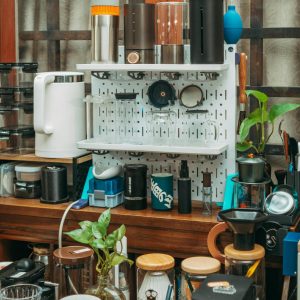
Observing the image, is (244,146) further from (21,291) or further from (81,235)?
(21,291)

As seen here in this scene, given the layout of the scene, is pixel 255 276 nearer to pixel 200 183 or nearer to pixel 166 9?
pixel 200 183

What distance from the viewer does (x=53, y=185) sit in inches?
116

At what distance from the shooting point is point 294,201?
2537 millimetres

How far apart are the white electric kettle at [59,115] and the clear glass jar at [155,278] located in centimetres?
96

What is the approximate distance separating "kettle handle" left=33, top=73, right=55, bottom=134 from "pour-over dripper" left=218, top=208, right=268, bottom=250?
1.05 m

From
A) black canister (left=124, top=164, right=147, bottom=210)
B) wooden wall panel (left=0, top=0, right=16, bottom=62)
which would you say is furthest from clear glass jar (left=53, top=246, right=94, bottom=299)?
wooden wall panel (left=0, top=0, right=16, bottom=62)

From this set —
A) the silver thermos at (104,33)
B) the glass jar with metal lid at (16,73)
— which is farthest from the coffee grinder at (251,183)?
the glass jar with metal lid at (16,73)

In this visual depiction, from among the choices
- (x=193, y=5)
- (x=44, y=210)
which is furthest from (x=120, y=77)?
(x=44, y=210)

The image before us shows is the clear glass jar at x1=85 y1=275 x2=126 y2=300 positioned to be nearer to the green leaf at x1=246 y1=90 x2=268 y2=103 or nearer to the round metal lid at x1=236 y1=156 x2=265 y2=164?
the round metal lid at x1=236 y1=156 x2=265 y2=164

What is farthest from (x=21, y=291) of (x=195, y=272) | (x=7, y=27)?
(x=7, y=27)

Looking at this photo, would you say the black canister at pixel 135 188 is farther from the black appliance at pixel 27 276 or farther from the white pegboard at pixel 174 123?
the black appliance at pixel 27 276

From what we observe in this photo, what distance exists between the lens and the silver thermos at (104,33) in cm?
281

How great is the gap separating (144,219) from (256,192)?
1.62ft

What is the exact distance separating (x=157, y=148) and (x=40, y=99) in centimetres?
61
